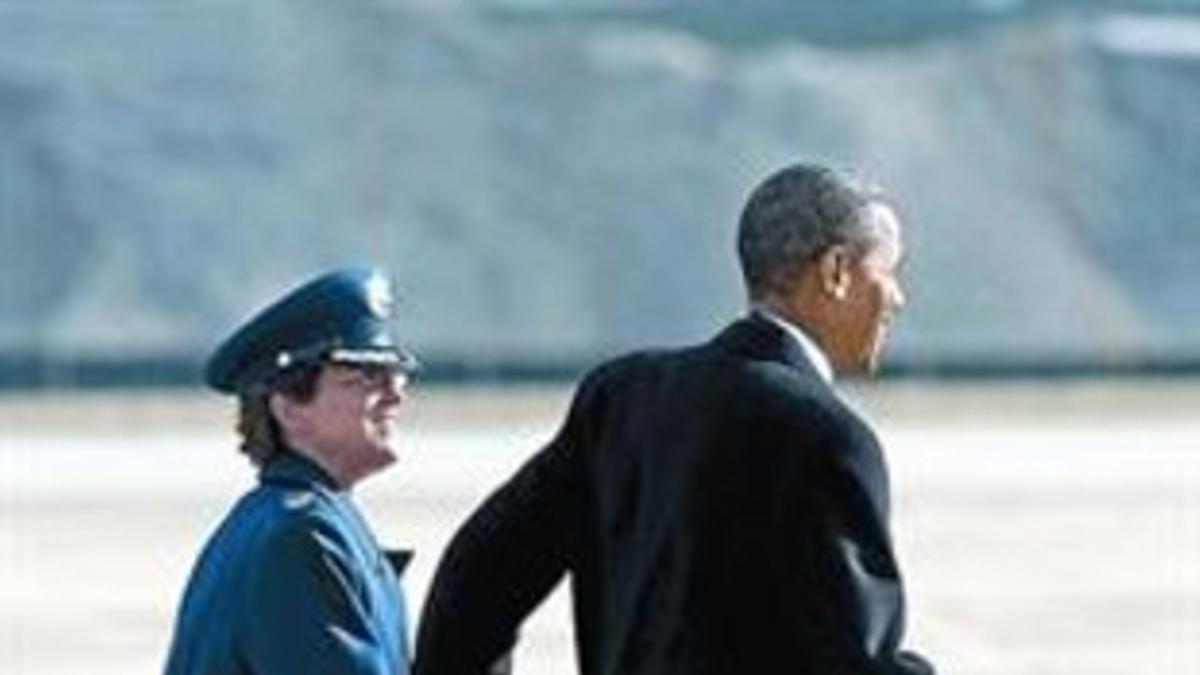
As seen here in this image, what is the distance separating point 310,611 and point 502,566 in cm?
22

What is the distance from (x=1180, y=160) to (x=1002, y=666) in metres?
47.2

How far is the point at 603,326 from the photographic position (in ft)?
177

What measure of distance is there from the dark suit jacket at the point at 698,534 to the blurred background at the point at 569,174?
36.9 metres

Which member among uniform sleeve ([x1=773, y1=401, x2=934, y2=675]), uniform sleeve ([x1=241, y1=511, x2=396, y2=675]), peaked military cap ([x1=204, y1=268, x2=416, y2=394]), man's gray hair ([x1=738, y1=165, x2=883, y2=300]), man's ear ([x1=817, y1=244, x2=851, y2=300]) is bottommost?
uniform sleeve ([x1=241, y1=511, x2=396, y2=675])

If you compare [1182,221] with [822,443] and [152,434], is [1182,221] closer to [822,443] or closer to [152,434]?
[152,434]

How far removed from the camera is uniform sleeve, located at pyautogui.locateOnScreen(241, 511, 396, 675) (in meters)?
3.40

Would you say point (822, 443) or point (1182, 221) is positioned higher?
point (822, 443)

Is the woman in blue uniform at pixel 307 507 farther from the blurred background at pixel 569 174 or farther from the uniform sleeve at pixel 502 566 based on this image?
the blurred background at pixel 569 174

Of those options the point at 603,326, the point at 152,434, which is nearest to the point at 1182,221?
the point at 603,326

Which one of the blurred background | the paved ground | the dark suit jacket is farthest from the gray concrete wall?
the dark suit jacket

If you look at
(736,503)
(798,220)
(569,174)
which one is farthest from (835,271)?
(569,174)

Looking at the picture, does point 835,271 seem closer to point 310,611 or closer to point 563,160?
point 310,611

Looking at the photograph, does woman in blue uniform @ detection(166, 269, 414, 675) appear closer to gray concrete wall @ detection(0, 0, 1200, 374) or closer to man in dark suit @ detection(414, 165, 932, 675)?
man in dark suit @ detection(414, 165, 932, 675)

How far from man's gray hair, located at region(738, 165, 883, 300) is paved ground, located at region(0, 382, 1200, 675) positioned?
1031 cm
